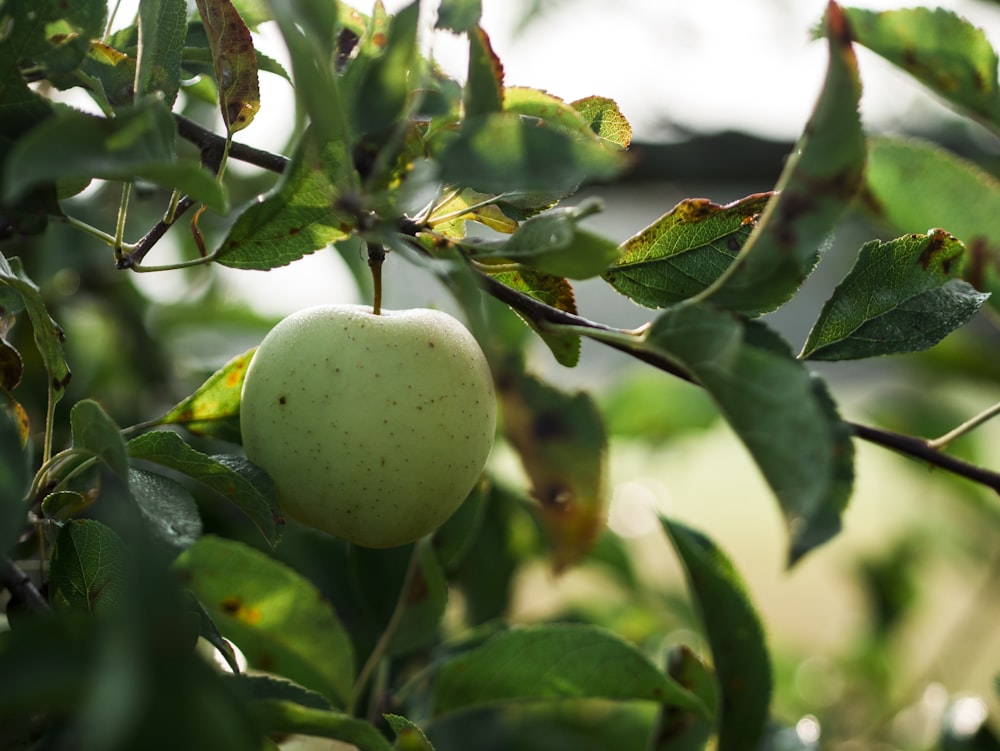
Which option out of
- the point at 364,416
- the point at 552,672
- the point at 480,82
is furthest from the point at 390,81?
the point at 552,672

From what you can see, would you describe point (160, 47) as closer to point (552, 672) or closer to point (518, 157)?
point (518, 157)

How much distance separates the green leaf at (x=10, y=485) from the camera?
0.75ft

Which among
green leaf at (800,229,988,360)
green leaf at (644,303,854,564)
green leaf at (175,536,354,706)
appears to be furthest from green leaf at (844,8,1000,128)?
green leaf at (175,536,354,706)

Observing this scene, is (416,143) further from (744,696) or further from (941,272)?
(744,696)

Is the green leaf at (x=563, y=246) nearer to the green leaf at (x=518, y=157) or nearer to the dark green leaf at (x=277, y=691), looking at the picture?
the green leaf at (x=518, y=157)

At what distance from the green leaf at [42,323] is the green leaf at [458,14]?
16cm

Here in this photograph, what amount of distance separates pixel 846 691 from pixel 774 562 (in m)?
1.63

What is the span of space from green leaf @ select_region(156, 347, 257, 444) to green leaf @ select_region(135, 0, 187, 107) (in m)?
0.12

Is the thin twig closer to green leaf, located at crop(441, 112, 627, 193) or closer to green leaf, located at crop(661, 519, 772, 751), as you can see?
green leaf, located at crop(441, 112, 627, 193)

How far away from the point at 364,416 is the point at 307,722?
0.39 feet

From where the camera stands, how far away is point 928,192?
54 cm

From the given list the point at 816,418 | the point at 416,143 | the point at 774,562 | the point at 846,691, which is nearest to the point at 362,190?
the point at 416,143

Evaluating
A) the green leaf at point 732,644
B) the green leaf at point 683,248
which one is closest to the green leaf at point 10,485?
the green leaf at point 683,248

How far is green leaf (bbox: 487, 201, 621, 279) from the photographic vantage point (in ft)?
0.96
